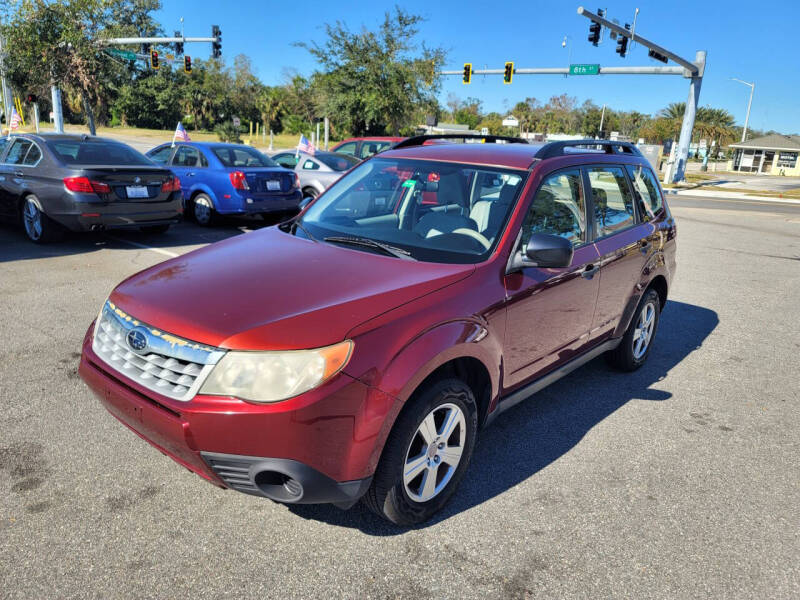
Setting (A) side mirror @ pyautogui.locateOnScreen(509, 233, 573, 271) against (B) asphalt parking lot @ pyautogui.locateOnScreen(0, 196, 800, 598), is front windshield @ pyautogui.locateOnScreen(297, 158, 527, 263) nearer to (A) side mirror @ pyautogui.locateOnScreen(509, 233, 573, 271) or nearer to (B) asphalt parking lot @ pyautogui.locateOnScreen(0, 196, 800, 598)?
(A) side mirror @ pyautogui.locateOnScreen(509, 233, 573, 271)

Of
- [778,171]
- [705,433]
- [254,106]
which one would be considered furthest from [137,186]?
[778,171]

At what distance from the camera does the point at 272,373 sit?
2301 mm

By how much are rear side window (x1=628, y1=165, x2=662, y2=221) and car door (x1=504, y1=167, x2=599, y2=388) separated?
1.05m

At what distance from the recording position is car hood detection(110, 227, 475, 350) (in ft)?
7.84

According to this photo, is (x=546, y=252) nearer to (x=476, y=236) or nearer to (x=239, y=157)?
(x=476, y=236)

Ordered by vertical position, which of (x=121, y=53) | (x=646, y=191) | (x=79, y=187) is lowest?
(x=79, y=187)

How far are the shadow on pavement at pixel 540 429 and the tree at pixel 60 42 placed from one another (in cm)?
2689

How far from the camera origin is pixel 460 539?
2779 mm

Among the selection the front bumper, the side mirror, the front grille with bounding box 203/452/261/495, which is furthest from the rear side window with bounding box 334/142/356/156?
the front grille with bounding box 203/452/261/495

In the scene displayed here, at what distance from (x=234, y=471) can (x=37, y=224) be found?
7699 mm

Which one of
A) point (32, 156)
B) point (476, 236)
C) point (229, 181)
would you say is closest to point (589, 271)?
point (476, 236)

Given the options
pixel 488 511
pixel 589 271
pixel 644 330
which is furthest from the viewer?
pixel 644 330

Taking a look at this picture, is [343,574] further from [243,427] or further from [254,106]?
[254,106]

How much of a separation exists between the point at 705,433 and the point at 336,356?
2.90 meters
